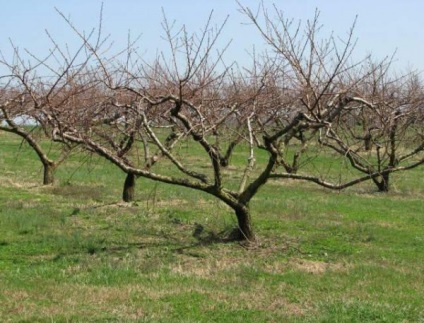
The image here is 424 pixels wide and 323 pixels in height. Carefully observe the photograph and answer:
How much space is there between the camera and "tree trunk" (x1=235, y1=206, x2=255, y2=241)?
8742 millimetres

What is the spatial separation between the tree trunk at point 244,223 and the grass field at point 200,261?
233 mm

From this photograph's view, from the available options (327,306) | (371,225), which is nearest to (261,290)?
(327,306)

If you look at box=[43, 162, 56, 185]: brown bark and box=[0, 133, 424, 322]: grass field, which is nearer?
box=[0, 133, 424, 322]: grass field

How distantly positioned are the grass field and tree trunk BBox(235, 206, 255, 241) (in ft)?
0.77

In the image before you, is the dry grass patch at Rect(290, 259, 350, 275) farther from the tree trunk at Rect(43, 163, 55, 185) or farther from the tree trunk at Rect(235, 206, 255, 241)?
the tree trunk at Rect(43, 163, 55, 185)

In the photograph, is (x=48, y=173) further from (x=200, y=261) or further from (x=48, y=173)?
(x=200, y=261)

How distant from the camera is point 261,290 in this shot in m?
6.34

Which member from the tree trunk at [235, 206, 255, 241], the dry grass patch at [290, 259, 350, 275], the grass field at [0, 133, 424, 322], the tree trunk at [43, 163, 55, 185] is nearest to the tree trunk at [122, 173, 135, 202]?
the grass field at [0, 133, 424, 322]

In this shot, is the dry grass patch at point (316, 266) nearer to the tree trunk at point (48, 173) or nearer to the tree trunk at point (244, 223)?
the tree trunk at point (244, 223)

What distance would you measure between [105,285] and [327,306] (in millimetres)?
2203

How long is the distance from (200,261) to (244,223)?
126 cm

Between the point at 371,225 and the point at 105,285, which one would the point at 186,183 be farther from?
the point at 371,225

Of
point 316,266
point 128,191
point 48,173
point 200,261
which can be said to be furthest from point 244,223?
point 48,173

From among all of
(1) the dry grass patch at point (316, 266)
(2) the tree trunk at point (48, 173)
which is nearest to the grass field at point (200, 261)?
(1) the dry grass patch at point (316, 266)
